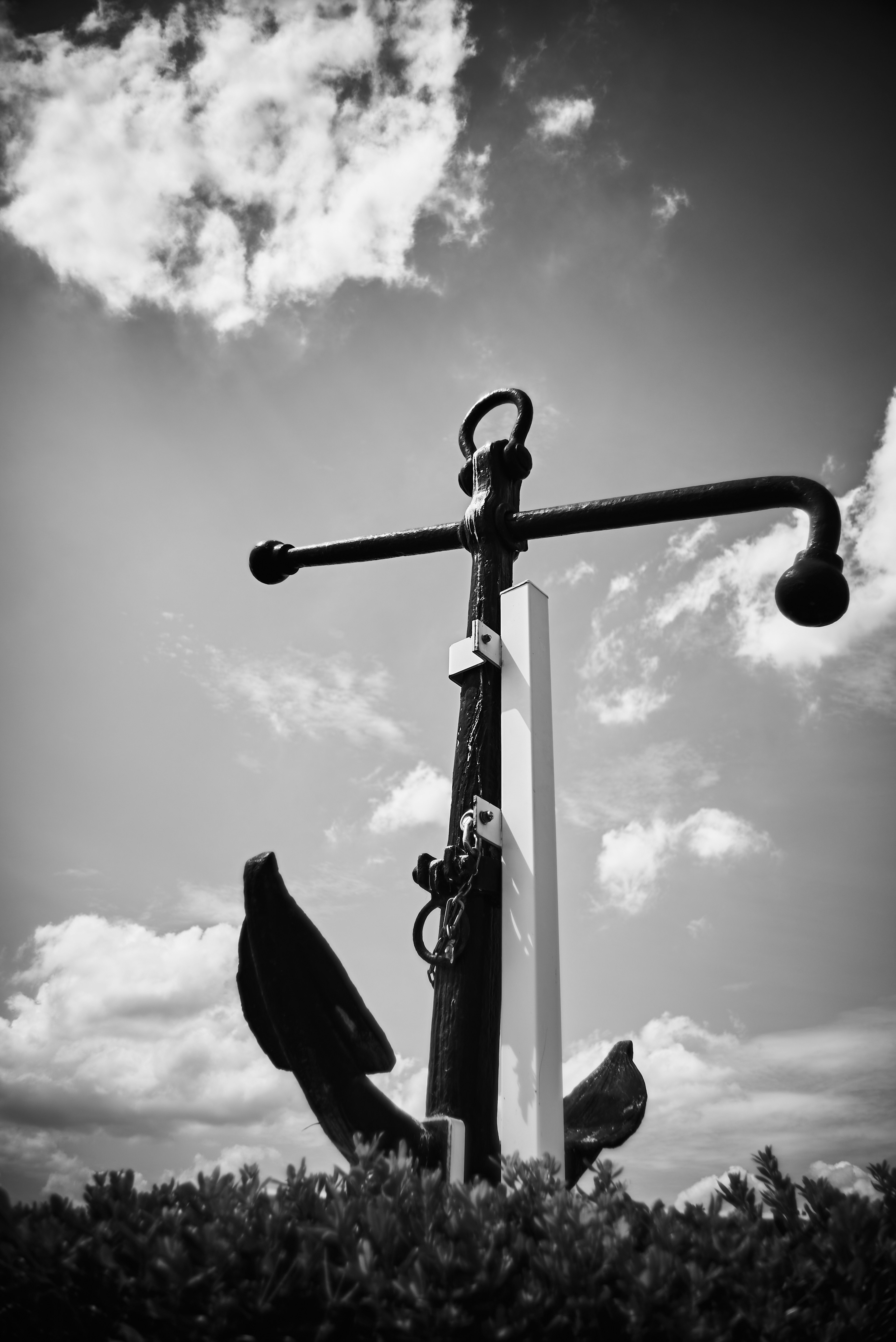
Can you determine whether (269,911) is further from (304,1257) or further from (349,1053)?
(304,1257)

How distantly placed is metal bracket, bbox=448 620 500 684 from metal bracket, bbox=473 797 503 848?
640mm

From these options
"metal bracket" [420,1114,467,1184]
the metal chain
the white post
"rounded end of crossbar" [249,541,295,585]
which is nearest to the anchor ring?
the metal chain

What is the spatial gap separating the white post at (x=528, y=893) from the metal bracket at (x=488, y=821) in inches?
1.2

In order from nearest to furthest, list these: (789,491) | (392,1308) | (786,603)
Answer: (392,1308) < (786,603) < (789,491)

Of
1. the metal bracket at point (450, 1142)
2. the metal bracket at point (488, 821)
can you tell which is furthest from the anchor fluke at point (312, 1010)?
the metal bracket at point (488, 821)

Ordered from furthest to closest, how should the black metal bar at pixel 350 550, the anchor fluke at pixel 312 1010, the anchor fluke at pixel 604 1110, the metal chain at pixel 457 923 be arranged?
the black metal bar at pixel 350 550, the anchor fluke at pixel 604 1110, the metal chain at pixel 457 923, the anchor fluke at pixel 312 1010

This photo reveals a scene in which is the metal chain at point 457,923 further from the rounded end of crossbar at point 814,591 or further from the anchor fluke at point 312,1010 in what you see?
the rounded end of crossbar at point 814,591

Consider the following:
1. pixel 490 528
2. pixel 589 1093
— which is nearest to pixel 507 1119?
pixel 589 1093

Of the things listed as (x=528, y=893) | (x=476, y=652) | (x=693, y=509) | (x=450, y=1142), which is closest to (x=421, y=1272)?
(x=450, y=1142)

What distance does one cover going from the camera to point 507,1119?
3.09 metres

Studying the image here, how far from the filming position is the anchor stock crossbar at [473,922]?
2.43m

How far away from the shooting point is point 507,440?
4.48 meters

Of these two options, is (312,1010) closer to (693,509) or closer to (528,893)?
(528,893)

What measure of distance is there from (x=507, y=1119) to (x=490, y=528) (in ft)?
8.55
